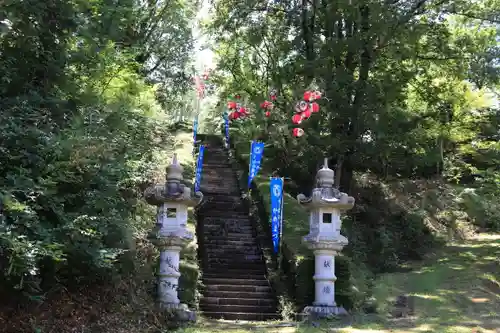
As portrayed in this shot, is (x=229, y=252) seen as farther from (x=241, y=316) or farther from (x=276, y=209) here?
(x=241, y=316)

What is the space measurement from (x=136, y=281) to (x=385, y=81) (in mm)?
7999

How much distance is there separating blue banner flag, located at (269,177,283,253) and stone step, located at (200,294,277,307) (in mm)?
1354

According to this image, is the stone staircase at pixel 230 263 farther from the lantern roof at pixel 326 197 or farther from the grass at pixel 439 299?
the lantern roof at pixel 326 197

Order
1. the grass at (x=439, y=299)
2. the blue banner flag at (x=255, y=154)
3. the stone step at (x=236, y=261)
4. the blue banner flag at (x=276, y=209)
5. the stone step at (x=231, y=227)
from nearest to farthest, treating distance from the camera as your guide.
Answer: the grass at (x=439, y=299)
the blue banner flag at (x=276, y=209)
the stone step at (x=236, y=261)
the stone step at (x=231, y=227)
the blue banner flag at (x=255, y=154)

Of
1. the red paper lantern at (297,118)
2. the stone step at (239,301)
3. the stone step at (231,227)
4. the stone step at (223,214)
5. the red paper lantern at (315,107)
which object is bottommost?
the stone step at (239,301)

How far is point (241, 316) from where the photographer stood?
9.66 meters

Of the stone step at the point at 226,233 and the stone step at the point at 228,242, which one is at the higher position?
the stone step at the point at 226,233

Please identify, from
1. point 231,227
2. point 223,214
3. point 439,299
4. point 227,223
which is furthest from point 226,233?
point 439,299

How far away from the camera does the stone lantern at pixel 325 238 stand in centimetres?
934

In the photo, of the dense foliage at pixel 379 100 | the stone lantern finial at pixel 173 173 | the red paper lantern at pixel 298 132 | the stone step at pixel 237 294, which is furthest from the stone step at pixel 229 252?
the red paper lantern at pixel 298 132

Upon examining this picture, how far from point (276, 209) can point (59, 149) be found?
6.04m

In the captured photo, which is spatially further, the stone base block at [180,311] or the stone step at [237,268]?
the stone step at [237,268]

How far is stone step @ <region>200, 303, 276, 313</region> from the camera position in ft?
32.2

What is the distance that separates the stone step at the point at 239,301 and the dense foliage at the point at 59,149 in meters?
3.03
